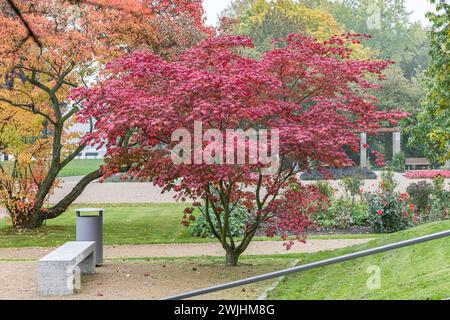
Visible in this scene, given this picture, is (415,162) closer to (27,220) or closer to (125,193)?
(125,193)

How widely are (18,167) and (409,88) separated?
1022 inches

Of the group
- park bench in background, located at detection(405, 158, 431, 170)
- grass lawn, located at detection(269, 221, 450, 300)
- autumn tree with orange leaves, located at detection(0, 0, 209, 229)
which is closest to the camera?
grass lawn, located at detection(269, 221, 450, 300)

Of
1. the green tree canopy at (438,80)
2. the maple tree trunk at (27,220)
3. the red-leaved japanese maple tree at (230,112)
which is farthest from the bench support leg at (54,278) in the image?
the green tree canopy at (438,80)

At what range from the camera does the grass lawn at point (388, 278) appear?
7.88m

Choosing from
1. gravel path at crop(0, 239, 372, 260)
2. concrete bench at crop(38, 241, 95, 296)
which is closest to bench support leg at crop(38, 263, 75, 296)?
concrete bench at crop(38, 241, 95, 296)

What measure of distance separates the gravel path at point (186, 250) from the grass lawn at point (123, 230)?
614mm

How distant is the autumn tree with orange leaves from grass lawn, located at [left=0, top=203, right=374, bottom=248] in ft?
Answer: 2.53

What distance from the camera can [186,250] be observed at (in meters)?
14.2

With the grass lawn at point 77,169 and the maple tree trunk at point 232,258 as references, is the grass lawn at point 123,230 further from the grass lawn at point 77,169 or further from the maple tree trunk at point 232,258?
the grass lawn at point 77,169

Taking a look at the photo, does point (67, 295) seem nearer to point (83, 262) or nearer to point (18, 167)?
point (83, 262)

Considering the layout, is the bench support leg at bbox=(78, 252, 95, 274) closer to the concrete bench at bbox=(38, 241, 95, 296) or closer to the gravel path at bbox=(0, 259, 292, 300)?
the gravel path at bbox=(0, 259, 292, 300)

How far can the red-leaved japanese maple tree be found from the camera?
1005 cm
